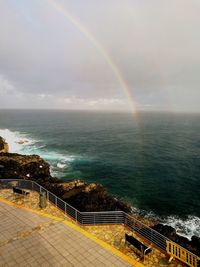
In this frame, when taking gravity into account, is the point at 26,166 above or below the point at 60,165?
above

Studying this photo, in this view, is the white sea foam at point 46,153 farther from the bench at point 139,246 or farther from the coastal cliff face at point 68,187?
the bench at point 139,246

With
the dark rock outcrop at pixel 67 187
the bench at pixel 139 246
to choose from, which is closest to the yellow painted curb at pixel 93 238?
the bench at pixel 139 246

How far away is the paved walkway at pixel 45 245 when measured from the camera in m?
11.3

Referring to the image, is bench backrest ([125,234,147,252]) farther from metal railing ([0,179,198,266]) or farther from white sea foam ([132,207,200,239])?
white sea foam ([132,207,200,239])

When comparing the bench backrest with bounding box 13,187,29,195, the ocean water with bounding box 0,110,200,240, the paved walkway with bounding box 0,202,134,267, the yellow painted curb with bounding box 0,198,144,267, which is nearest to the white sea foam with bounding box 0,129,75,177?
the ocean water with bounding box 0,110,200,240

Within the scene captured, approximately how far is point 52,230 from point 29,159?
30.3 m

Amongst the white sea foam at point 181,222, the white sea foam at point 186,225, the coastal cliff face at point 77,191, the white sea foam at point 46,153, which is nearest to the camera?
the coastal cliff face at point 77,191

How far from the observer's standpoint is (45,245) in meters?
12.6

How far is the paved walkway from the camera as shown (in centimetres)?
1127

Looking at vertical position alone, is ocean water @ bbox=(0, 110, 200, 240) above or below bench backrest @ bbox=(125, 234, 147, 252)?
below

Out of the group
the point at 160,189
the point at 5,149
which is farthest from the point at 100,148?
the point at 160,189

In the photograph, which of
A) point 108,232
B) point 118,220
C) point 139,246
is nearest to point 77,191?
point 118,220

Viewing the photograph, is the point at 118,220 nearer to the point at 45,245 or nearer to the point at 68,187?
the point at 45,245

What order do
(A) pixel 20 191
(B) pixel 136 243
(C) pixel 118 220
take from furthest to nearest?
(A) pixel 20 191 → (C) pixel 118 220 → (B) pixel 136 243
